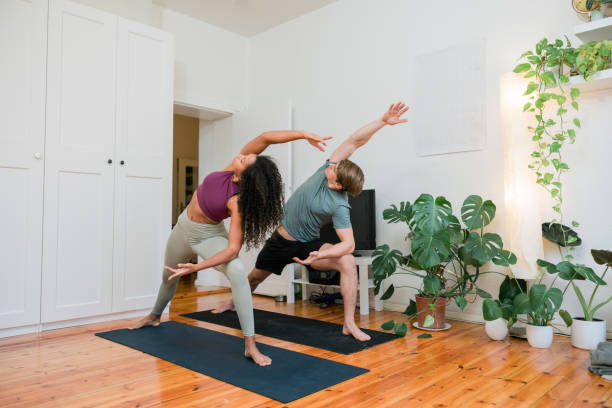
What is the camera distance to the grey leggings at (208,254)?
2270 millimetres

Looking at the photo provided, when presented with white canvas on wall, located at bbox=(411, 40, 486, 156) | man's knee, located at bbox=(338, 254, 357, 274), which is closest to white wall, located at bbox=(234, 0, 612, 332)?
white canvas on wall, located at bbox=(411, 40, 486, 156)

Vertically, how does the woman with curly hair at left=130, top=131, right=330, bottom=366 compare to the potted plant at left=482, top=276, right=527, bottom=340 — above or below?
above

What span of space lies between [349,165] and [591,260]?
165 cm

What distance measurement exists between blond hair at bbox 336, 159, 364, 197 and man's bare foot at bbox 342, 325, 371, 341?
0.86 meters

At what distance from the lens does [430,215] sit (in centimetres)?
290

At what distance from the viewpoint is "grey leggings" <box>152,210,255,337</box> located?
2270 millimetres

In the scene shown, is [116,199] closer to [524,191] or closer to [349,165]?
[349,165]

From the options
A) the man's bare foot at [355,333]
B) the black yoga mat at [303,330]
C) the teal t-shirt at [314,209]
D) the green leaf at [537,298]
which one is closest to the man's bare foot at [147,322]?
the black yoga mat at [303,330]

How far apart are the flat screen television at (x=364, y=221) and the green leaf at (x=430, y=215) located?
79 centimetres

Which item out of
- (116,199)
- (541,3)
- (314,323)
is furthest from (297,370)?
(541,3)

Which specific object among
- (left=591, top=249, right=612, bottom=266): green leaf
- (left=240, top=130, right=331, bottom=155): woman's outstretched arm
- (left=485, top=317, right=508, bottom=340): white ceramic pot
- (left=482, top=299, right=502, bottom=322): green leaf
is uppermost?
(left=240, top=130, right=331, bottom=155): woman's outstretched arm

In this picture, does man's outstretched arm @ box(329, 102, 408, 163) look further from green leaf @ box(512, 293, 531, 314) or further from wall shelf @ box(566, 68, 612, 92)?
green leaf @ box(512, 293, 531, 314)

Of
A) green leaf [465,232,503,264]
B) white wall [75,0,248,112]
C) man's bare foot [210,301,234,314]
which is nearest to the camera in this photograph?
green leaf [465,232,503,264]

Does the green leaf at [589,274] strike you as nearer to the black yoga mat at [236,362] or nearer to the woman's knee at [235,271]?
the black yoga mat at [236,362]
